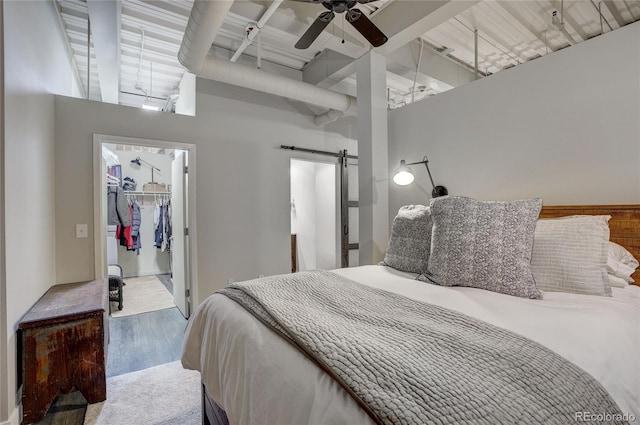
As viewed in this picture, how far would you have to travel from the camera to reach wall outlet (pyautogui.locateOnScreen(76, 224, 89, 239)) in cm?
274

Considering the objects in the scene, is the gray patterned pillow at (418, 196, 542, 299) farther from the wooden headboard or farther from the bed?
the wooden headboard

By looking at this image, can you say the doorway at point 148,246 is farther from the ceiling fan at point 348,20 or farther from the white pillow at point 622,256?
the white pillow at point 622,256

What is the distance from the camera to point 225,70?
2.87m

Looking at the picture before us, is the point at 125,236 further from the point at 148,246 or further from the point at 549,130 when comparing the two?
the point at 549,130

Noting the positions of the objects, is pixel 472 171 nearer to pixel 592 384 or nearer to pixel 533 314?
pixel 533 314

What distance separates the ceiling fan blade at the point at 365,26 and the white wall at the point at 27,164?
1.94 m

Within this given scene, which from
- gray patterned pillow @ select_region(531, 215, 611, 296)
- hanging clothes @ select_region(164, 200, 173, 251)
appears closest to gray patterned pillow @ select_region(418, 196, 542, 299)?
gray patterned pillow @ select_region(531, 215, 611, 296)

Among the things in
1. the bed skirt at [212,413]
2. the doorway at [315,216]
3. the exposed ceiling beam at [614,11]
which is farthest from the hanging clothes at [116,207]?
the exposed ceiling beam at [614,11]

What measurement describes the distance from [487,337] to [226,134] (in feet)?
11.0

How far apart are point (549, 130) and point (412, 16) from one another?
1449 millimetres

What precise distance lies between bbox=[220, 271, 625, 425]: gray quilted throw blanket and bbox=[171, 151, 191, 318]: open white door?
2.79m

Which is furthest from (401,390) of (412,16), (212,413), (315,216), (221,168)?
(315,216)

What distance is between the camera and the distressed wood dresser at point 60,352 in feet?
5.87

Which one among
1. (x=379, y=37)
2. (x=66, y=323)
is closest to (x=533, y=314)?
(x=379, y=37)
